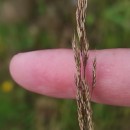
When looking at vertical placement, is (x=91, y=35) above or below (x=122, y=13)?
below

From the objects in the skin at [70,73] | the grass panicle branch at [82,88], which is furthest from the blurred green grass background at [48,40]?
the grass panicle branch at [82,88]

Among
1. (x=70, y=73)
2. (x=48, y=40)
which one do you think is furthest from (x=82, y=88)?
(x=48, y=40)

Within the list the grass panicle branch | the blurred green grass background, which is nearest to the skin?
the grass panicle branch

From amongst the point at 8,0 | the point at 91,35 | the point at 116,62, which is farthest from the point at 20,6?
the point at 116,62

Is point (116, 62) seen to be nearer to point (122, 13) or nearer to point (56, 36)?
point (122, 13)

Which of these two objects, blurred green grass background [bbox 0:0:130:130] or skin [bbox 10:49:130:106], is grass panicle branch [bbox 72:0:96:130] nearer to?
skin [bbox 10:49:130:106]

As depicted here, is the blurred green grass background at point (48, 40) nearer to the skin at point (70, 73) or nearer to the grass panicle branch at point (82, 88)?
the skin at point (70, 73)

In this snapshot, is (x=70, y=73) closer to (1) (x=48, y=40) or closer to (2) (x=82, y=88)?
(2) (x=82, y=88)
